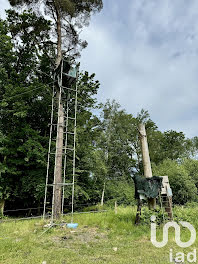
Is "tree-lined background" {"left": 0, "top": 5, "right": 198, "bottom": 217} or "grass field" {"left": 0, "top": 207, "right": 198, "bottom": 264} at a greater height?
"tree-lined background" {"left": 0, "top": 5, "right": 198, "bottom": 217}

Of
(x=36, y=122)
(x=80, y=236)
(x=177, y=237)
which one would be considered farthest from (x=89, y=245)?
(x=36, y=122)

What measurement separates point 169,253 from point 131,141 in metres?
17.4

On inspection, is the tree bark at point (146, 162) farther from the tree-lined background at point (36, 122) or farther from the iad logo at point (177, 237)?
the tree-lined background at point (36, 122)

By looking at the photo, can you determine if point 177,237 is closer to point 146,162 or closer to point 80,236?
point 146,162

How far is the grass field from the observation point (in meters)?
2.92

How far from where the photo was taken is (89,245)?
12.1ft

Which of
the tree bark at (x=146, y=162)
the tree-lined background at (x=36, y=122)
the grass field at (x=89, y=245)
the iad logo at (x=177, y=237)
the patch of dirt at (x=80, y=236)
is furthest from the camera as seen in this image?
the tree-lined background at (x=36, y=122)

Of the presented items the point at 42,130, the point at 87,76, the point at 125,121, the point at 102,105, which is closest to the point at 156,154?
the point at 125,121

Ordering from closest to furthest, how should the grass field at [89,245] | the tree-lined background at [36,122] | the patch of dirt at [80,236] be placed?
1. the grass field at [89,245]
2. the patch of dirt at [80,236]
3. the tree-lined background at [36,122]

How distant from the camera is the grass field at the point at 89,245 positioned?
292 cm

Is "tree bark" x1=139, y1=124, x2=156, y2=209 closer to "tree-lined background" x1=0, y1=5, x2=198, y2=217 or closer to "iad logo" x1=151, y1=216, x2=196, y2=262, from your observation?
"iad logo" x1=151, y1=216, x2=196, y2=262

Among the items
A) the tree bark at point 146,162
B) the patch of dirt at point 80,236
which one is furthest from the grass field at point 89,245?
the tree bark at point 146,162

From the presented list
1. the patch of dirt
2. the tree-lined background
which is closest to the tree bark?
the patch of dirt

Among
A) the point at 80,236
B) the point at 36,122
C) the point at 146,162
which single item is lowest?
the point at 80,236
